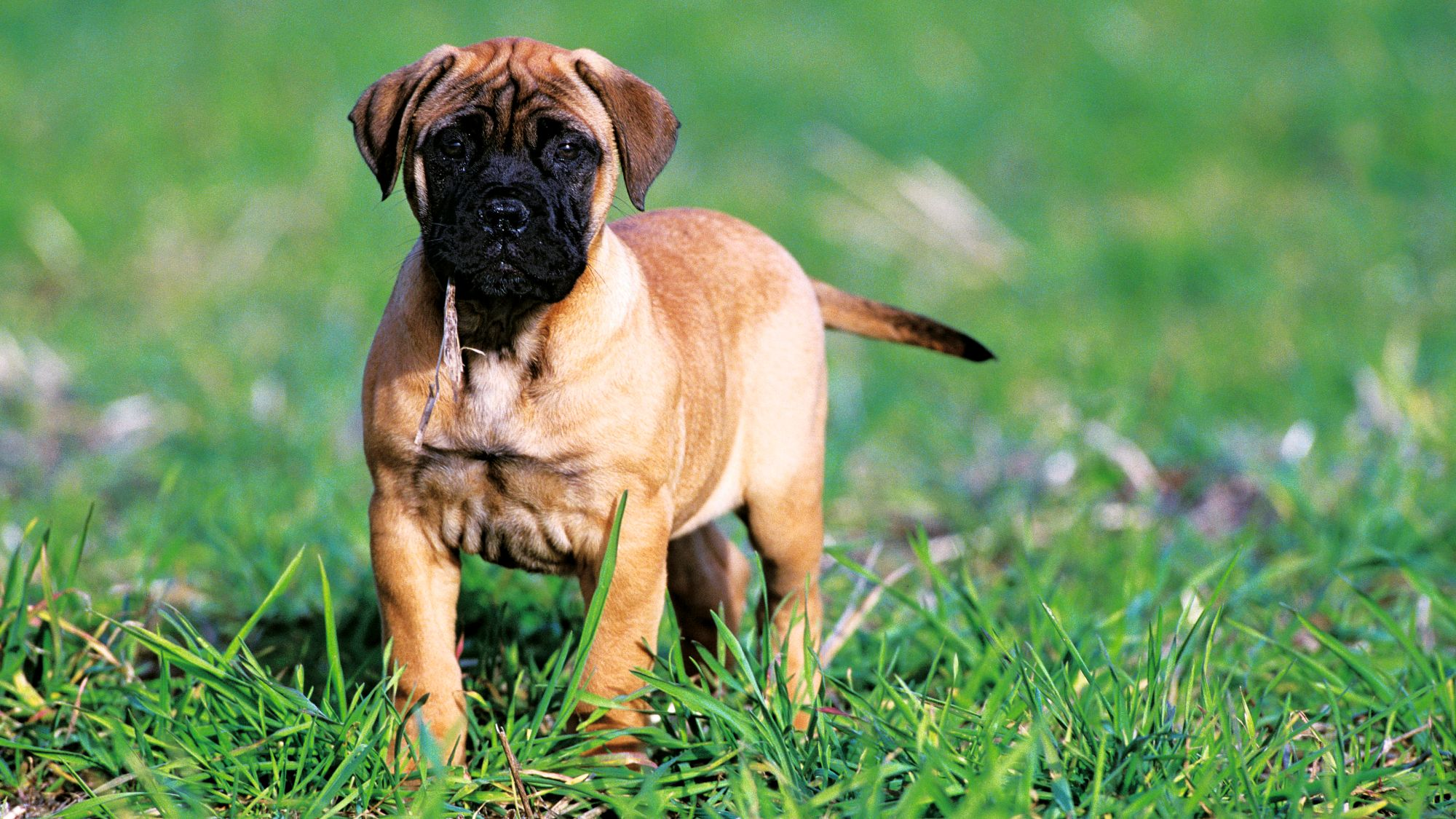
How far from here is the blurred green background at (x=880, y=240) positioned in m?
6.35

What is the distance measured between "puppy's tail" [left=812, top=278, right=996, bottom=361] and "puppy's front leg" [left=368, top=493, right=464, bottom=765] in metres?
1.63

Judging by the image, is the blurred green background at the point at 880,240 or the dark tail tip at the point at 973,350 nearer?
the dark tail tip at the point at 973,350

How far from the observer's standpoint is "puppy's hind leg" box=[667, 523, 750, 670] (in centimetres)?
446

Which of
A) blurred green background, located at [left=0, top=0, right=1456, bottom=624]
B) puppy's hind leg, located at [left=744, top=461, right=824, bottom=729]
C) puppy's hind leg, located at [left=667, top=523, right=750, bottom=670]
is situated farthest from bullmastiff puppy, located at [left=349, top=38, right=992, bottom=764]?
blurred green background, located at [left=0, top=0, right=1456, bottom=624]

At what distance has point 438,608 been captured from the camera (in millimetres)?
3572

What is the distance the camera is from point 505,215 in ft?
10.6

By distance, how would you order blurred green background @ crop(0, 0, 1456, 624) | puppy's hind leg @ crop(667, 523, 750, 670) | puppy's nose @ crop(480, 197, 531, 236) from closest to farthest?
puppy's nose @ crop(480, 197, 531, 236), puppy's hind leg @ crop(667, 523, 750, 670), blurred green background @ crop(0, 0, 1456, 624)

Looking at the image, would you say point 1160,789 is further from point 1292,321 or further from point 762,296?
point 1292,321

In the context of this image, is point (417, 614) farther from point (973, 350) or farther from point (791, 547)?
point (973, 350)

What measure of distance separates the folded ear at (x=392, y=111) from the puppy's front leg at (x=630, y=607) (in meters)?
1.00

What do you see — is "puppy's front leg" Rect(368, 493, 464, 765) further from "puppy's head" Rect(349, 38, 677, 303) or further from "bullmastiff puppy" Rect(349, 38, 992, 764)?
"puppy's head" Rect(349, 38, 677, 303)

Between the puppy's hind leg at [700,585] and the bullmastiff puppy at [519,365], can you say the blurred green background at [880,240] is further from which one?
the bullmastiff puppy at [519,365]

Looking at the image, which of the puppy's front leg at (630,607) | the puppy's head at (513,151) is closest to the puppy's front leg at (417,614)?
the puppy's front leg at (630,607)

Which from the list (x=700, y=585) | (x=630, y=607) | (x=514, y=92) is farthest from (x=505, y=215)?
(x=700, y=585)
